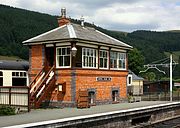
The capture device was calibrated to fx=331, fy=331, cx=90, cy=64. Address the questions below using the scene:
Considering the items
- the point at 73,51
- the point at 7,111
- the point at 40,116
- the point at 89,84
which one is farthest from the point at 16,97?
the point at 89,84

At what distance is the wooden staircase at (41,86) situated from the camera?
22.6 meters

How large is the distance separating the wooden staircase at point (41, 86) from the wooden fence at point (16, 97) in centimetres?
179

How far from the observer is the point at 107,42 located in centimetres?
2659

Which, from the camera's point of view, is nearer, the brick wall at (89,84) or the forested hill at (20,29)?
the brick wall at (89,84)

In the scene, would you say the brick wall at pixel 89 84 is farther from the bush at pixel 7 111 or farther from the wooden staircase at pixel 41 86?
the bush at pixel 7 111

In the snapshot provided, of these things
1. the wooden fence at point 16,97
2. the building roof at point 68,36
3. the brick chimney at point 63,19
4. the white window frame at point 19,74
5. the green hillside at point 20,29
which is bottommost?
the wooden fence at point 16,97

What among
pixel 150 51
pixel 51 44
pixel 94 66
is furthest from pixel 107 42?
pixel 150 51

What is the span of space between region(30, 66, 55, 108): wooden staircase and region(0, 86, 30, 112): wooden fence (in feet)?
5.87

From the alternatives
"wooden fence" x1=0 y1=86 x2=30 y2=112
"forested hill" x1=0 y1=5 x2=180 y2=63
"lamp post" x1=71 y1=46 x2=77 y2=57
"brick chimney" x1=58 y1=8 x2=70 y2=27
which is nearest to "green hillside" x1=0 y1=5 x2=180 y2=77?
"forested hill" x1=0 y1=5 x2=180 y2=63

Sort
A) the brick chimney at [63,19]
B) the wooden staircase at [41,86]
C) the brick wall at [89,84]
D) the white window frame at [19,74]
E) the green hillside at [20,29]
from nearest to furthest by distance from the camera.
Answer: the wooden staircase at [41,86], the brick wall at [89,84], the brick chimney at [63,19], the white window frame at [19,74], the green hillside at [20,29]

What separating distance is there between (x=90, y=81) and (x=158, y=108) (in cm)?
532

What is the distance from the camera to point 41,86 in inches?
926

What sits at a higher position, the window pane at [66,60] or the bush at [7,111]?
the window pane at [66,60]

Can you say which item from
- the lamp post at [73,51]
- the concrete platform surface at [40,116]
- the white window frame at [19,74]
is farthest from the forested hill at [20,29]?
the concrete platform surface at [40,116]
